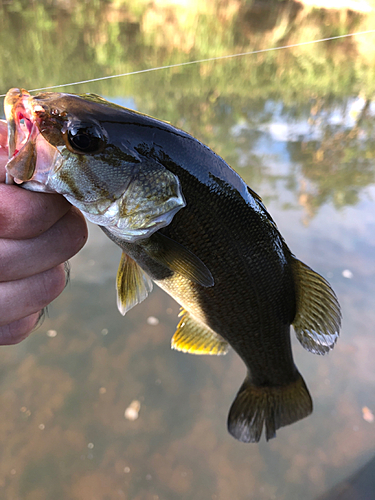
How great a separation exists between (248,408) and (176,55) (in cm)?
620

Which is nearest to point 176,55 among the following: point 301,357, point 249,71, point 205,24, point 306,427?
point 249,71

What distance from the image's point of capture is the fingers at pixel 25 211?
2.10ft

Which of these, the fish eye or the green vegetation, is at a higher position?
the fish eye

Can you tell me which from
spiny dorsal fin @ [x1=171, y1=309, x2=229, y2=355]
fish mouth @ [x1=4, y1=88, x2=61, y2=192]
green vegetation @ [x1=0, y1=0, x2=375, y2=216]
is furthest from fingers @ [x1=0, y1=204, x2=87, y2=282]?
green vegetation @ [x1=0, y1=0, x2=375, y2=216]

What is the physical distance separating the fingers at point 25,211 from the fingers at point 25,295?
12 cm

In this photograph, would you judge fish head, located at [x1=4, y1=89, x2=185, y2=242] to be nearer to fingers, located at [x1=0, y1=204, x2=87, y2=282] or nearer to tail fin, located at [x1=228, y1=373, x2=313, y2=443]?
fingers, located at [x1=0, y1=204, x2=87, y2=282]

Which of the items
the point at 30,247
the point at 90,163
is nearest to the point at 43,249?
the point at 30,247

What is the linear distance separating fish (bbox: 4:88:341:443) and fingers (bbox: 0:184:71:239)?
0.02m

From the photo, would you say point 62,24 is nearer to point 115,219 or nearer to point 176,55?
point 176,55

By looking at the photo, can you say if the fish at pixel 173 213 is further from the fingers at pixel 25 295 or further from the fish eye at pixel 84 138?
the fingers at pixel 25 295

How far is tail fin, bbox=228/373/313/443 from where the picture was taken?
1.18 metres

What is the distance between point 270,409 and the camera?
119 centimetres

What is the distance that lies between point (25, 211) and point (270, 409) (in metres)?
1.05

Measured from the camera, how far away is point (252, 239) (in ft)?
2.73
